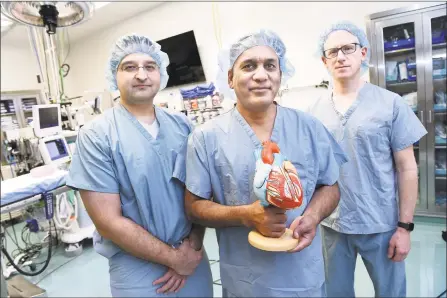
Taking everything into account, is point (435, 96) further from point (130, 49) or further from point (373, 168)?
point (130, 49)

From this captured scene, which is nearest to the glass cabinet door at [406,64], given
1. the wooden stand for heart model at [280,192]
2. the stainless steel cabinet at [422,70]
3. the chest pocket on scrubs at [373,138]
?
the stainless steel cabinet at [422,70]

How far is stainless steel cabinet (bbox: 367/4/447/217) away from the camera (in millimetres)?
2850

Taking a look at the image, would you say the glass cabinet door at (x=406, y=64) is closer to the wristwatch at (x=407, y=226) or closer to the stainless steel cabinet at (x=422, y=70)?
the stainless steel cabinet at (x=422, y=70)

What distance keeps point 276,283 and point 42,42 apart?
14.1 ft

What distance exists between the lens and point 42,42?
3936 millimetres

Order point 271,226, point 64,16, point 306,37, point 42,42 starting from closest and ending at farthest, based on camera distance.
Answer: point 271,226, point 64,16, point 306,37, point 42,42

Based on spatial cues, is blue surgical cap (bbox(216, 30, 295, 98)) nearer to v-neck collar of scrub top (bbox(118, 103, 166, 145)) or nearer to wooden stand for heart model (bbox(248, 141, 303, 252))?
v-neck collar of scrub top (bbox(118, 103, 166, 145))

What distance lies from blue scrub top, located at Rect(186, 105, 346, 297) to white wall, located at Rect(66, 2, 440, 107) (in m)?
2.09

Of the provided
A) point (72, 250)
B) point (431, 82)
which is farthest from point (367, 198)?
point (72, 250)

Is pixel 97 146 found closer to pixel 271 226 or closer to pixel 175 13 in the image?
pixel 271 226

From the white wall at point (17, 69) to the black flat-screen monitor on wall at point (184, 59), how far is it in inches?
118

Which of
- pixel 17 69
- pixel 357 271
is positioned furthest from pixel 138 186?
pixel 17 69

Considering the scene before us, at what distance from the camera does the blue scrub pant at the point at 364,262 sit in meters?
1.39

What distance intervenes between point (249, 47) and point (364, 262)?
1.17 meters
